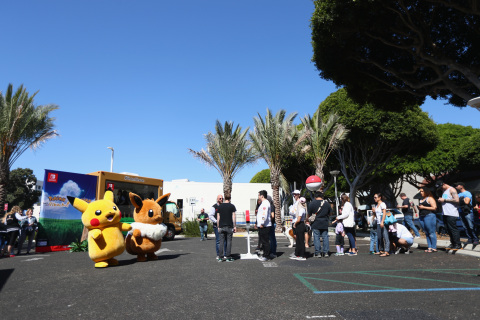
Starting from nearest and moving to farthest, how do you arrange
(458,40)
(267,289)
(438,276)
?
(267,289) → (438,276) → (458,40)

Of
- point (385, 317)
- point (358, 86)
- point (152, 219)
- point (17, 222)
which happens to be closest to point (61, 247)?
point (17, 222)

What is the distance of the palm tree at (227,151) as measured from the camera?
2306 cm

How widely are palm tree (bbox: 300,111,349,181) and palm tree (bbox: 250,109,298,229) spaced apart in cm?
107

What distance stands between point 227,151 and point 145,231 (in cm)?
1444

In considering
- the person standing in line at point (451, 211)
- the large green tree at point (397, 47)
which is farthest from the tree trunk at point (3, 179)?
the person standing in line at point (451, 211)

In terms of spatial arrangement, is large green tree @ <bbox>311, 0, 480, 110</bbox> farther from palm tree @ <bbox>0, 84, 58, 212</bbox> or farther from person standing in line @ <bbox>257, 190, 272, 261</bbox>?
palm tree @ <bbox>0, 84, 58, 212</bbox>

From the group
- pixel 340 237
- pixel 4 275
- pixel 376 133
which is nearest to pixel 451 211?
pixel 340 237

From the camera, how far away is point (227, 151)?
23.0 metres

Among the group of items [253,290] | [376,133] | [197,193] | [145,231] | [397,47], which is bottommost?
[253,290]

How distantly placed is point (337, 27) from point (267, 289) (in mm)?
9268

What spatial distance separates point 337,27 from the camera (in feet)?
36.1

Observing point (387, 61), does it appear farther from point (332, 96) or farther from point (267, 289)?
point (332, 96)

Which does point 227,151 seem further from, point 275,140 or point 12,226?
point 12,226

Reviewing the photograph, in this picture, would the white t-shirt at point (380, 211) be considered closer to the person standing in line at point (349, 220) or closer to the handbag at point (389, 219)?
the handbag at point (389, 219)
